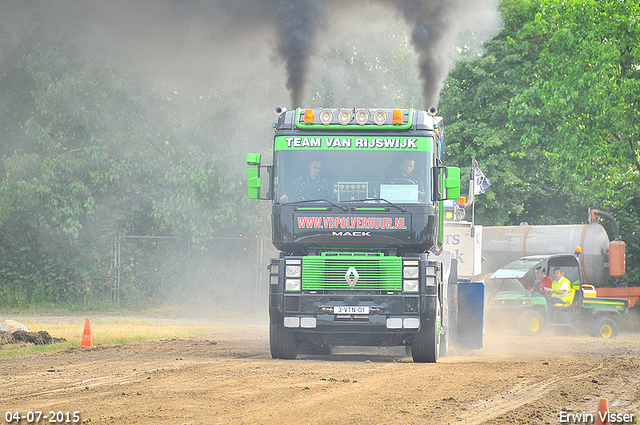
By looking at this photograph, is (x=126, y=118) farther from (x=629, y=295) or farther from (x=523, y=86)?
(x=629, y=295)

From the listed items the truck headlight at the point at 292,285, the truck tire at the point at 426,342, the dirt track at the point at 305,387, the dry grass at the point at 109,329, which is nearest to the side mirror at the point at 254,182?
the truck headlight at the point at 292,285

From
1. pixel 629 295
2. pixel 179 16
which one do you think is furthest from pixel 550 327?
pixel 179 16

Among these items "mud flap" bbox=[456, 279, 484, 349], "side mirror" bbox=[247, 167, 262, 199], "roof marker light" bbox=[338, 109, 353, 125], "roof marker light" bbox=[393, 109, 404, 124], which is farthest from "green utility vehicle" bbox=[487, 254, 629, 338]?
"side mirror" bbox=[247, 167, 262, 199]

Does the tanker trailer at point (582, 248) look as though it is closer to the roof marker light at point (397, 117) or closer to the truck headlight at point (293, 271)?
the roof marker light at point (397, 117)

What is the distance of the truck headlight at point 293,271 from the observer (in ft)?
36.0

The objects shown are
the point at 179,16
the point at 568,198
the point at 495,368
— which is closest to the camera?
the point at 495,368

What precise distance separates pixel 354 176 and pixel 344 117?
942 mm

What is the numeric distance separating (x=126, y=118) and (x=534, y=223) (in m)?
15.2

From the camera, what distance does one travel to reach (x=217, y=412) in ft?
23.3

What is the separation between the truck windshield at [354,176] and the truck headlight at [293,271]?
0.96 meters

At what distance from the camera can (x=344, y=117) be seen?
11.4 meters

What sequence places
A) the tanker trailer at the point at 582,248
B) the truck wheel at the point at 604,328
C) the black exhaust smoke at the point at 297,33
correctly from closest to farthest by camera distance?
1. the black exhaust smoke at the point at 297,33
2. the truck wheel at the point at 604,328
3. the tanker trailer at the point at 582,248

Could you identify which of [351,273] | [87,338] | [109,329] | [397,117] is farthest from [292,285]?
[109,329]

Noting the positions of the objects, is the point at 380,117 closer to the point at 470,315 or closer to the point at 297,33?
the point at 470,315
